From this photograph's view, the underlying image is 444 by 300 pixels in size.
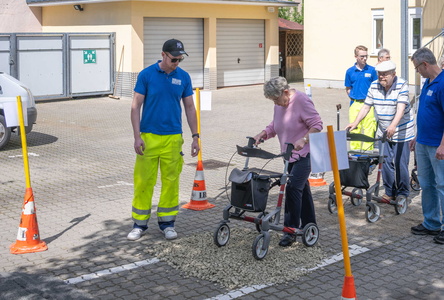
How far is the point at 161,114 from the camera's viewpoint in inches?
289

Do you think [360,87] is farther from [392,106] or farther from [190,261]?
[190,261]

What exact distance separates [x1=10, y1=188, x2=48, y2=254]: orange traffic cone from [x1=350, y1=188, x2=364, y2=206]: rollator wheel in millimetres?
3703

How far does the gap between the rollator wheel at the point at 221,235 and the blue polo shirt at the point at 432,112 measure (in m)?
2.28

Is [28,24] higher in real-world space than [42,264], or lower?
higher

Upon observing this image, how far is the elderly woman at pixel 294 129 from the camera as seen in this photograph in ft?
22.6

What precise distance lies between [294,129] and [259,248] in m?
1.24

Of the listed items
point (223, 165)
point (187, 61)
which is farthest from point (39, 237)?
point (187, 61)

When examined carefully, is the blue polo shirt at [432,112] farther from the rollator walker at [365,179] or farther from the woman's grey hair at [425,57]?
the rollator walker at [365,179]

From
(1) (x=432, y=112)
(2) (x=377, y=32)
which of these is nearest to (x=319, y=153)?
(1) (x=432, y=112)

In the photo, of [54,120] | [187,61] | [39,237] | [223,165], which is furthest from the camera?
[187,61]

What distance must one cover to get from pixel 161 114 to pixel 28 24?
66.2 feet

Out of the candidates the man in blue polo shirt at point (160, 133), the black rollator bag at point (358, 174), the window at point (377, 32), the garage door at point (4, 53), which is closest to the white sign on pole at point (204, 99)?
the man in blue polo shirt at point (160, 133)

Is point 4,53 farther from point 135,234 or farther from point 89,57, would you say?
point 135,234

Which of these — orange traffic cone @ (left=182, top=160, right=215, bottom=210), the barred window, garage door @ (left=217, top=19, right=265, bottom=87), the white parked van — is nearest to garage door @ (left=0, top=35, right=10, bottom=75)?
the white parked van
